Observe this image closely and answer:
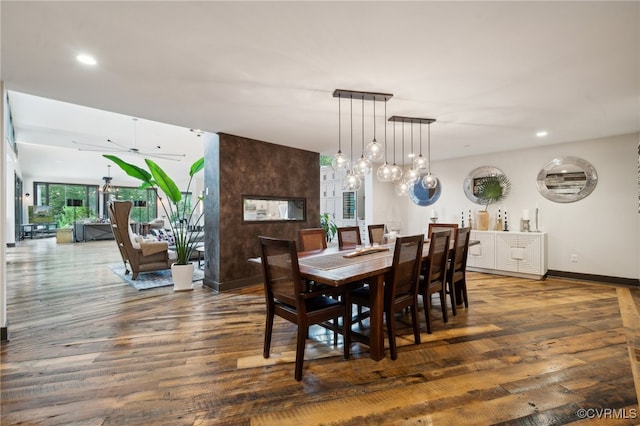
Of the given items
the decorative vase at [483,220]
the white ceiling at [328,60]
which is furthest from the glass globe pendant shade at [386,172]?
the decorative vase at [483,220]

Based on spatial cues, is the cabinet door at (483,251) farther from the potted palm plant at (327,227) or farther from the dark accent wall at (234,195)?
the dark accent wall at (234,195)

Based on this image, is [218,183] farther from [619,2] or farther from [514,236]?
[514,236]

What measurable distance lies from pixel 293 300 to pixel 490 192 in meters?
4.89

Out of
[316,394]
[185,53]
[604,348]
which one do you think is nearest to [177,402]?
[316,394]

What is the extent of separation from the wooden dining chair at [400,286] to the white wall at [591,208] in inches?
156

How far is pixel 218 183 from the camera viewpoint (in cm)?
423

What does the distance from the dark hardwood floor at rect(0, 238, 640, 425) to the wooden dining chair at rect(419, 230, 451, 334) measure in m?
0.28

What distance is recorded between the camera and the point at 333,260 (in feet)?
8.62

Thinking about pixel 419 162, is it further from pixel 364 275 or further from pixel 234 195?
pixel 234 195

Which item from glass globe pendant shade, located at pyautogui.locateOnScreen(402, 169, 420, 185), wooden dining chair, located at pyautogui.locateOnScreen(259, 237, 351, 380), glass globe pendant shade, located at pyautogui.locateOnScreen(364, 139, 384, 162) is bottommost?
wooden dining chair, located at pyautogui.locateOnScreen(259, 237, 351, 380)

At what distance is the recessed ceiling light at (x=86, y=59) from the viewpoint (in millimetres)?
2086

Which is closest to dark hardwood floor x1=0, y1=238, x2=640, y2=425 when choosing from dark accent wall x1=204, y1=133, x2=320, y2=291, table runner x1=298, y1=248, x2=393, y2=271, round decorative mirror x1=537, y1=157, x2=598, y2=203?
table runner x1=298, y1=248, x2=393, y2=271

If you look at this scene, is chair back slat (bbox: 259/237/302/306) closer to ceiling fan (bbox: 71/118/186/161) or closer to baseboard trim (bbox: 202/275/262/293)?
baseboard trim (bbox: 202/275/262/293)

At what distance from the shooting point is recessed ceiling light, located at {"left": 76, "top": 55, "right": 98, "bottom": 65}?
2.09 meters
